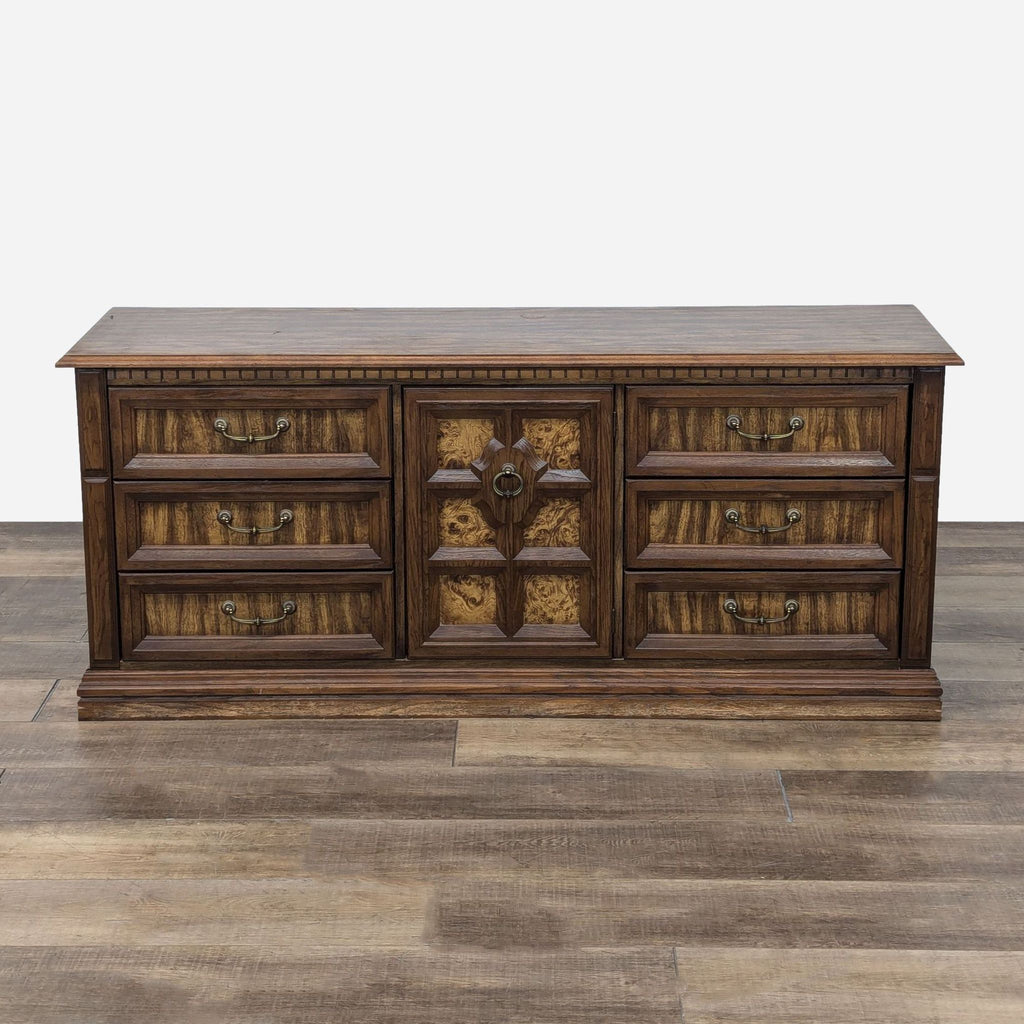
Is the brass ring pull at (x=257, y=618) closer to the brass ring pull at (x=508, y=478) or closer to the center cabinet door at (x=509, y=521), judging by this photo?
the center cabinet door at (x=509, y=521)

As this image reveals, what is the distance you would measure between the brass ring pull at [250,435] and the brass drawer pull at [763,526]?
33.8 inches

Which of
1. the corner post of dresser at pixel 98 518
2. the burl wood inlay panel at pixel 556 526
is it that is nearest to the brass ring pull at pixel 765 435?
the burl wood inlay panel at pixel 556 526

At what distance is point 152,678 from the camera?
3.52 meters

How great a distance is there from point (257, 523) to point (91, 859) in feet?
2.48

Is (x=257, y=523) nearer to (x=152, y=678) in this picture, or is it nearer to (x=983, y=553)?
(x=152, y=678)

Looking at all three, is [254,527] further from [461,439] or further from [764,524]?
[764,524]

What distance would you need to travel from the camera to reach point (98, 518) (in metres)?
3.42

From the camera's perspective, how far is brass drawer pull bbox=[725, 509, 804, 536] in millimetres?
3436

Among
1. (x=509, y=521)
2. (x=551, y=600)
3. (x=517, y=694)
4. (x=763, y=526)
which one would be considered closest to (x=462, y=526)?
(x=509, y=521)

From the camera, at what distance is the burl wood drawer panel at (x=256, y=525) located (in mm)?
3422

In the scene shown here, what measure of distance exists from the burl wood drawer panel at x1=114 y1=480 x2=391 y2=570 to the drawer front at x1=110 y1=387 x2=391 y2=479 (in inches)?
1.5

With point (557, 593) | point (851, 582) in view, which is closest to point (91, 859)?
point (557, 593)

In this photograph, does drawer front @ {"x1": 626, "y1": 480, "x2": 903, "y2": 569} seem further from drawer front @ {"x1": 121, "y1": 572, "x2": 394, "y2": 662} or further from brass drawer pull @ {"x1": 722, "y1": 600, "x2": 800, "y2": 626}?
drawer front @ {"x1": 121, "y1": 572, "x2": 394, "y2": 662}

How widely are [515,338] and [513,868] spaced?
107cm
